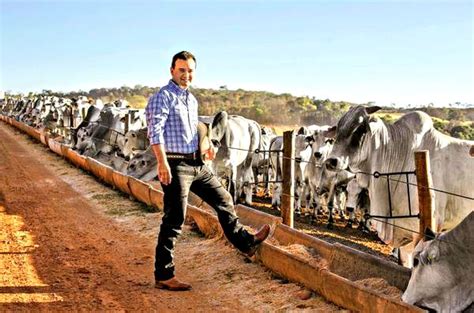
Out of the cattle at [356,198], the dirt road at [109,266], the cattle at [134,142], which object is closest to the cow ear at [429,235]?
the dirt road at [109,266]

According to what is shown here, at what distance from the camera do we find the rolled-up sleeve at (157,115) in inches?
223

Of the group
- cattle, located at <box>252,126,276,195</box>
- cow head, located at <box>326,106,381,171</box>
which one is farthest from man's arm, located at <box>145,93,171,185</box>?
cattle, located at <box>252,126,276,195</box>

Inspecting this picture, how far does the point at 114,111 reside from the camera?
2233 cm

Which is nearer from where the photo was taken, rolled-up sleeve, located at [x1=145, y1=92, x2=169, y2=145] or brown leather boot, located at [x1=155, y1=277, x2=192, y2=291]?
rolled-up sleeve, located at [x1=145, y1=92, x2=169, y2=145]

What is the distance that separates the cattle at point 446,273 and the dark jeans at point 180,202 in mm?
2213

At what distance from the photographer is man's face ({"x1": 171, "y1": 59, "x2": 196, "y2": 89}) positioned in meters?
5.89

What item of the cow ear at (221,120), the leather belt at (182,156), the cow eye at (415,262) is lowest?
the cow eye at (415,262)

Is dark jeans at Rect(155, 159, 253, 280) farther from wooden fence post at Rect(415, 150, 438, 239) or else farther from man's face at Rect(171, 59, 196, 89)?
wooden fence post at Rect(415, 150, 438, 239)

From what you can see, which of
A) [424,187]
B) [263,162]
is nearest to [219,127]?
[263,162]

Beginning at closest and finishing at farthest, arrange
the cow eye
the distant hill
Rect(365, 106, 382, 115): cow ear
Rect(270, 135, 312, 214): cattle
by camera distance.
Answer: the cow eye → Rect(365, 106, 382, 115): cow ear → Rect(270, 135, 312, 214): cattle → the distant hill

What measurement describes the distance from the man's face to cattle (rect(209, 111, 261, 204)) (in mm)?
8012

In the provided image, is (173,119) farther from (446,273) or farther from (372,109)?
(446,273)

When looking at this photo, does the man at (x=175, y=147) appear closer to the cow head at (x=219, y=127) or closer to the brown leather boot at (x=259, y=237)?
the brown leather boot at (x=259, y=237)

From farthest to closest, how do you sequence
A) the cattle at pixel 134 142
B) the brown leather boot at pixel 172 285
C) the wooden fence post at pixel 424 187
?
the cattle at pixel 134 142
the brown leather boot at pixel 172 285
the wooden fence post at pixel 424 187
